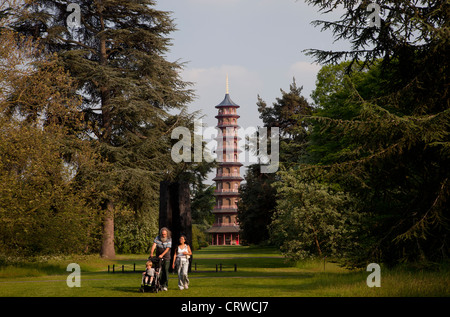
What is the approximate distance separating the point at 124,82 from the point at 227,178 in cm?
5926

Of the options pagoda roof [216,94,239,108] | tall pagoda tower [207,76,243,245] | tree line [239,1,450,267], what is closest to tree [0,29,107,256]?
tree line [239,1,450,267]

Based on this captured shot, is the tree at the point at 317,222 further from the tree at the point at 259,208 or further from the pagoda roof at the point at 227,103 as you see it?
the pagoda roof at the point at 227,103

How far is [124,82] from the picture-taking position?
1091 inches

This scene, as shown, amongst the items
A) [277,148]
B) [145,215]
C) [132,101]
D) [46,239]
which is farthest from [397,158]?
[277,148]

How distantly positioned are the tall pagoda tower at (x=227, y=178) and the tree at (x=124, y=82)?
55.5m

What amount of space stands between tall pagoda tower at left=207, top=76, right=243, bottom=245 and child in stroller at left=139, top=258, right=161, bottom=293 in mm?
71786

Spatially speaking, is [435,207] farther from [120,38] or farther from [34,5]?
[34,5]

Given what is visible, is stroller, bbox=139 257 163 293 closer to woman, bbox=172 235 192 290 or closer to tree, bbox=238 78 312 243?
woman, bbox=172 235 192 290

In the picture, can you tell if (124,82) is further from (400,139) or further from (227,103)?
(227,103)

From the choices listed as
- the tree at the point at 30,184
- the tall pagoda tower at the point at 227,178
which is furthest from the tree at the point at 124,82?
the tall pagoda tower at the point at 227,178

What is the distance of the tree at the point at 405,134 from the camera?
1252 centimetres

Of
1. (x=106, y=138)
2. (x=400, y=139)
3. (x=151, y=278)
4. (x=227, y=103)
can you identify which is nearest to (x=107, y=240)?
(x=106, y=138)

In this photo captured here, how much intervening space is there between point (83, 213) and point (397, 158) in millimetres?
13494

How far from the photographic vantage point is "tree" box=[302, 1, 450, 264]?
1252 centimetres
